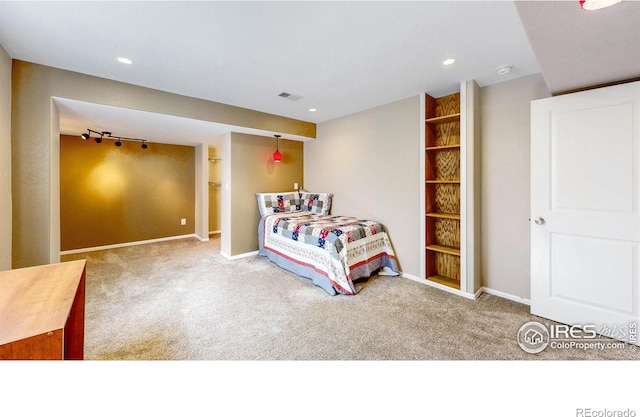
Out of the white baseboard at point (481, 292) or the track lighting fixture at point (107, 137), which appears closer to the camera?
the white baseboard at point (481, 292)

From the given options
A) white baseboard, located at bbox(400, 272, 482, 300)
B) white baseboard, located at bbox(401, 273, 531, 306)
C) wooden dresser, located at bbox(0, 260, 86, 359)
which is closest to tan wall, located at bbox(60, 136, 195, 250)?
wooden dresser, located at bbox(0, 260, 86, 359)

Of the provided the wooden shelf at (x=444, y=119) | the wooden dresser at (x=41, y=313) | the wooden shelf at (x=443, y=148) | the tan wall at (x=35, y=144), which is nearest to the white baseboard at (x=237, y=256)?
the tan wall at (x=35, y=144)

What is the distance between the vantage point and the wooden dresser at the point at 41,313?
812 mm

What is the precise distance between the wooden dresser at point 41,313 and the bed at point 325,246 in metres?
2.02

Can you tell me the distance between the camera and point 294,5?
1.53 metres

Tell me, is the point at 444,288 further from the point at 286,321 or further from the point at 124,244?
the point at 124,244

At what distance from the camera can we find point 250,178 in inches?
163

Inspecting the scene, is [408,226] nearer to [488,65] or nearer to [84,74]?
[488,65]

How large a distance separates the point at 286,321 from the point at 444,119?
9.14 ft

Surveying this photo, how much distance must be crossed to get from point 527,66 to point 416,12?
1433 mm

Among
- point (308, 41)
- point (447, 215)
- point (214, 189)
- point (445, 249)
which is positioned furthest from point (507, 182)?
point (214, 189)

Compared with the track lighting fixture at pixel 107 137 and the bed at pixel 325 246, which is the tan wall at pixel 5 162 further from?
the bed at pixel 325 246
